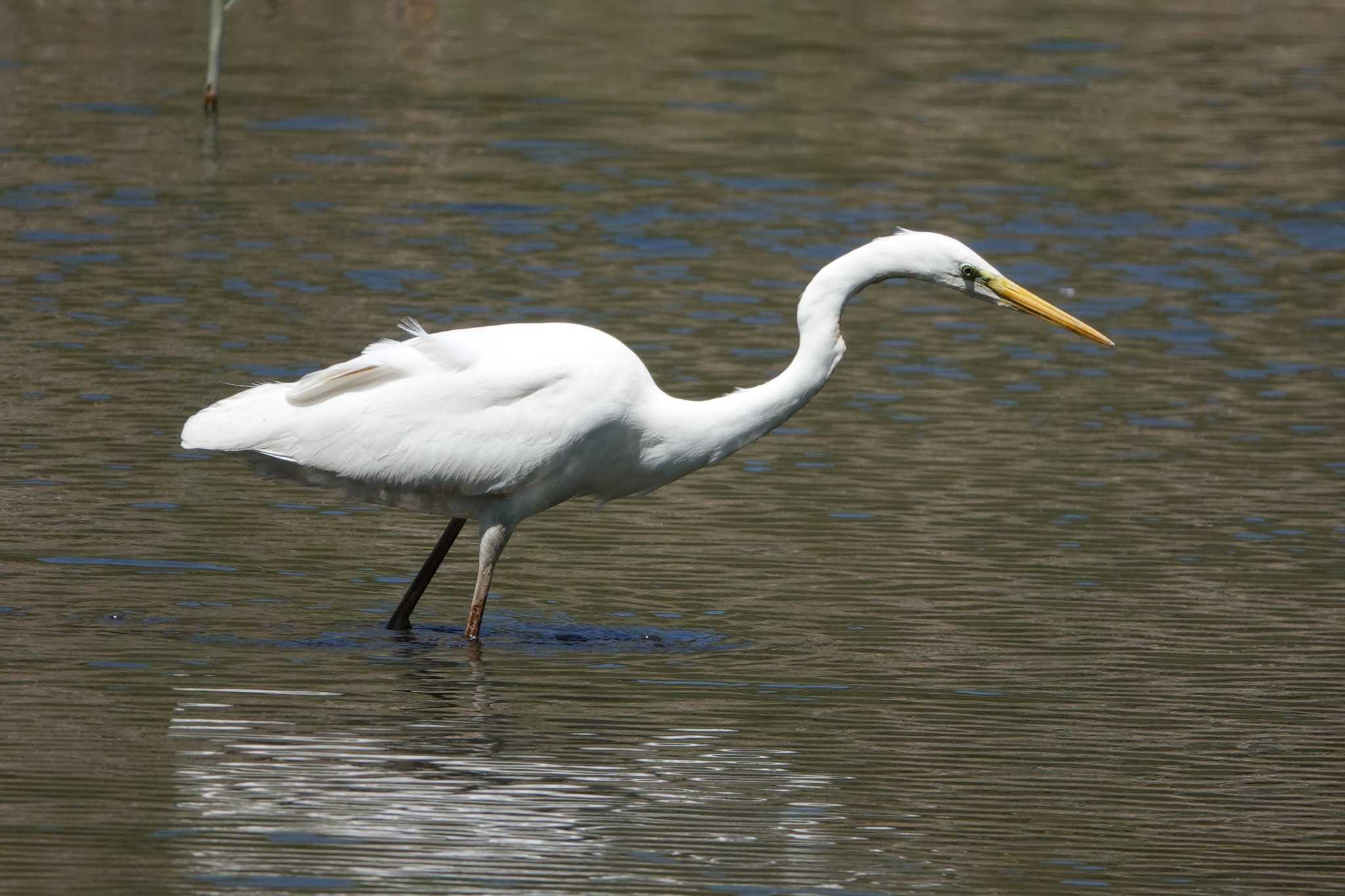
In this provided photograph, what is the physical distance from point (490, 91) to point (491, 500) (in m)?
15.5

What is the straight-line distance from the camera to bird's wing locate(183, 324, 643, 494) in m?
9.29

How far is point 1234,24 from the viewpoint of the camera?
3025cm

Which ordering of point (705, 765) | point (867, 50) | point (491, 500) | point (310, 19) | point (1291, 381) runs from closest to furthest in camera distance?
point (705, 765), point (491, 500), point (1291, 381), point (867, 50), point (310, 19)

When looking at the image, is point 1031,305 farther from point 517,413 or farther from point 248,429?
point 248,429

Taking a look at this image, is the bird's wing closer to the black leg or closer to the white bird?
the white bird

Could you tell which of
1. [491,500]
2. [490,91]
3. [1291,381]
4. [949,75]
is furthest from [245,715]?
[949,75]

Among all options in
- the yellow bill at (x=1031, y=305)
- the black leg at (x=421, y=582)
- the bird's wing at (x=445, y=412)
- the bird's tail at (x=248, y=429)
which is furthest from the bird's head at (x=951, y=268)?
the bird's tail at (x=248, y=429)

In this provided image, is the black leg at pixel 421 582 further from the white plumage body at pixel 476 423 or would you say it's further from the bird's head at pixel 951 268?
the bird's head at pixel 951 268

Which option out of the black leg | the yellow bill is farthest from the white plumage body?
the yellow bill

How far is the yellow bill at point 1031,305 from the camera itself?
9523 mm

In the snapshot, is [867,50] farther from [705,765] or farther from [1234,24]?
[705,765]

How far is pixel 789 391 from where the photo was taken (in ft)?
31.2

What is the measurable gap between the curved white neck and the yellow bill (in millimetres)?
392

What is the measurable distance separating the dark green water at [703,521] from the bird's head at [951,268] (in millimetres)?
1400
